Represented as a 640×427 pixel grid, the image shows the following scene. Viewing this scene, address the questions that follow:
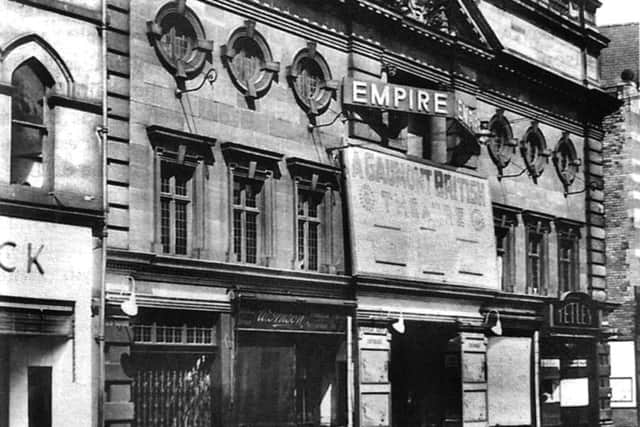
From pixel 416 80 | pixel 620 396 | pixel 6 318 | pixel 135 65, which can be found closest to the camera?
pixel 6 318

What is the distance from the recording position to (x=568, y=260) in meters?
37.8

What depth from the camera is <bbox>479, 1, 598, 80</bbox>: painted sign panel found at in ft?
115

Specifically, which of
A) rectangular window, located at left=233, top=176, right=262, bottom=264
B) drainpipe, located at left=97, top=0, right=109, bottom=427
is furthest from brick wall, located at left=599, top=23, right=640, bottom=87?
drainpipe, located at left=97, top=0, right=109, bottom=427

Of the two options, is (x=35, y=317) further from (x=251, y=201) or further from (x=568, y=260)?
(x=568, y=260)

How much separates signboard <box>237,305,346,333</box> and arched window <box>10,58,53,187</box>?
583cm

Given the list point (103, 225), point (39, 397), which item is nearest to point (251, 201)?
point (103, 225)

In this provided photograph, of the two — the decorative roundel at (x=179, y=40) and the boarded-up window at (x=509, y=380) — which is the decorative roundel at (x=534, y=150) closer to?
the boarded-up window at (x=509, y=380)

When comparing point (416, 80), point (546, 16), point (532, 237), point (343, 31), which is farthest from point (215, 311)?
point (546, 16)

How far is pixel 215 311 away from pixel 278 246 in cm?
255

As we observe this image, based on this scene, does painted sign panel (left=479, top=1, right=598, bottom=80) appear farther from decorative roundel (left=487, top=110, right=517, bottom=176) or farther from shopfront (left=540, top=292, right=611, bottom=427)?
shopfront (left=540, top=292, right=611, bottom=427)

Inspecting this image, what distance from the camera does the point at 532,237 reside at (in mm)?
35969

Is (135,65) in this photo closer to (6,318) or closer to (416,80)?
(6,318)

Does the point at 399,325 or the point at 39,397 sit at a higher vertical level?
the point at 399,325

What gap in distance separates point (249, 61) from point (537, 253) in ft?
45.8
